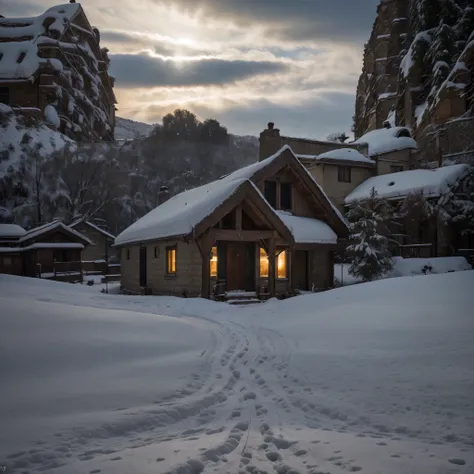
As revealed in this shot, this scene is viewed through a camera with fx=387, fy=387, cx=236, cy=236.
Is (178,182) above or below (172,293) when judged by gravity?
above

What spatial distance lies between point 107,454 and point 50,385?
6.22 feet

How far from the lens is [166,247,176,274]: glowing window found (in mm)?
19344

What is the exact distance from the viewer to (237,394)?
5785 millimetres

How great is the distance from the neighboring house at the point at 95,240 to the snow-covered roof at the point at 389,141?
28.9m

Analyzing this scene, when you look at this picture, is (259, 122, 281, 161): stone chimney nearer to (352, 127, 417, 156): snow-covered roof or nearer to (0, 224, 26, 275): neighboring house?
(352, 127, 417, 156): snow-covered roof

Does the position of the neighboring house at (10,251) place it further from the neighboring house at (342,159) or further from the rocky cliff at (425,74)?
the rocky cliff at (425,74)

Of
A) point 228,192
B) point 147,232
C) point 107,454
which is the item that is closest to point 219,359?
point 107,454

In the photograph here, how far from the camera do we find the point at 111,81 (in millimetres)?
69125

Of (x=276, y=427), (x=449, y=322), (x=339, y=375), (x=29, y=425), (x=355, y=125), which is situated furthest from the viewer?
(x=355, y=125)

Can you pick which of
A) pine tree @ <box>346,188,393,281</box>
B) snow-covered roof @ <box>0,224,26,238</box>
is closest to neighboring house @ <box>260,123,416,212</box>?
pine tree @ <box>346,188,393,281</box>

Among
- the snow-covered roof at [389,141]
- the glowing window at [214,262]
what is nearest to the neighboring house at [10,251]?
the glowing window at [214,262]

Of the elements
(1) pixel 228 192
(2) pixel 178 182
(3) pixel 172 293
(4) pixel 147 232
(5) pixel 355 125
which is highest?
(5) pixel 355 125

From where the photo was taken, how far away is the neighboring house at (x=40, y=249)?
31.8 m

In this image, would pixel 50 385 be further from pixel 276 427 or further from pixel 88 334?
pixel 276 427
